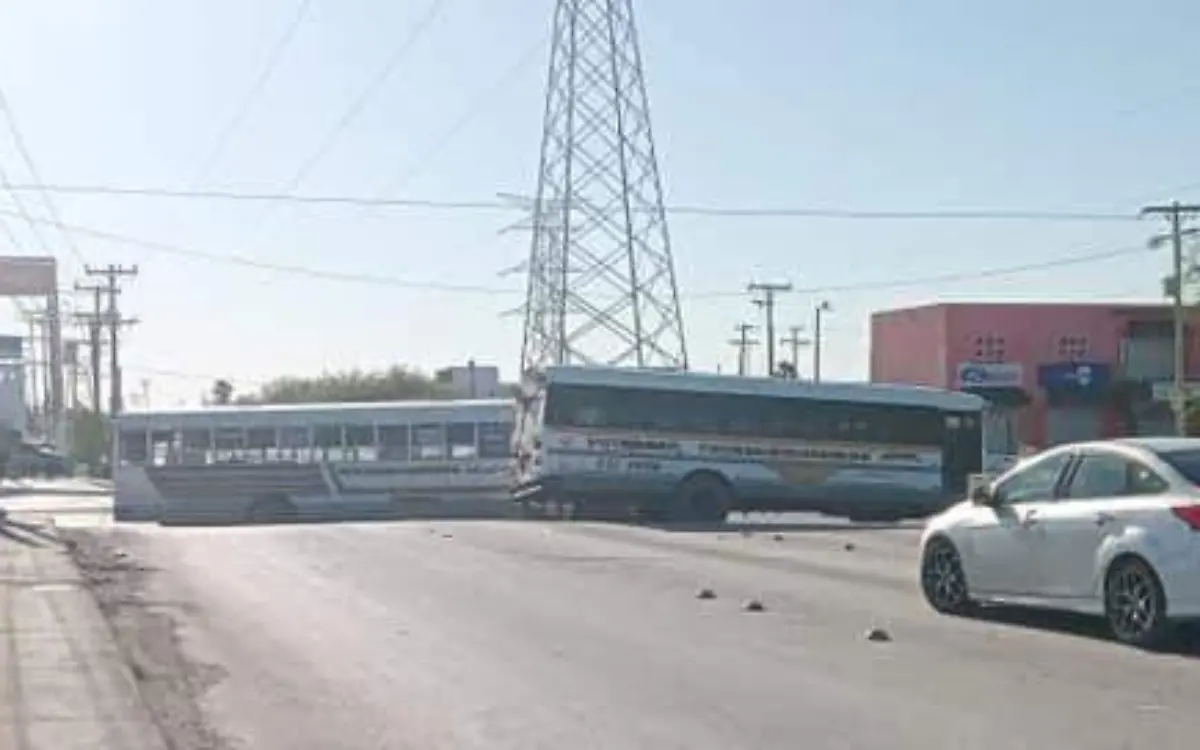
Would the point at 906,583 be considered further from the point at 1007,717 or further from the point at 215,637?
the point at 1007,717

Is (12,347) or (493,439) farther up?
(12,347)

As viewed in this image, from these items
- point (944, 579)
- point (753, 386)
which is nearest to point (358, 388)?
point (753, 386)

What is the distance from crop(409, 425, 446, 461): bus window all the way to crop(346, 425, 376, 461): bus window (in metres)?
0.91

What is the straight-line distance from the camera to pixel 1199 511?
1420 cm

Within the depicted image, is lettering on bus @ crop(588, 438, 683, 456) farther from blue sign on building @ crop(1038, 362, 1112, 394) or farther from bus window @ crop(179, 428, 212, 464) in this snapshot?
blue sign on building @ crop(1038, 362, 1112, 394)

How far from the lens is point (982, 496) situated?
16906 mm

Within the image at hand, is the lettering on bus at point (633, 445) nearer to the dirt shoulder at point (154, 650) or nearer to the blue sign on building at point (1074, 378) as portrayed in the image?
the dirt shoulder at point (154, 650)

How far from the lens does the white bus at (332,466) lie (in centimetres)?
4675

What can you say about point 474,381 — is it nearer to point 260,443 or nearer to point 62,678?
point 260,443

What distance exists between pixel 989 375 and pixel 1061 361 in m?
3.14

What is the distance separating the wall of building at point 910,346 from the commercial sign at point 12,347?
38263 millimetres

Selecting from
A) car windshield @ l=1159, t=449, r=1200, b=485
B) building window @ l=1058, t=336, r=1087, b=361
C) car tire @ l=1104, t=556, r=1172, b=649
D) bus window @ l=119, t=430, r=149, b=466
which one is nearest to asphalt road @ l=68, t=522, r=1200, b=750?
car tire @ l=1104, t=556, r=1172, b=649

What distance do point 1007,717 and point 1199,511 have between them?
12.1ft

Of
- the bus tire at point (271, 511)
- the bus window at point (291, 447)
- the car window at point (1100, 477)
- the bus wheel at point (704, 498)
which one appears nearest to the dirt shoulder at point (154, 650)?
the car window at point (1100, 477)
